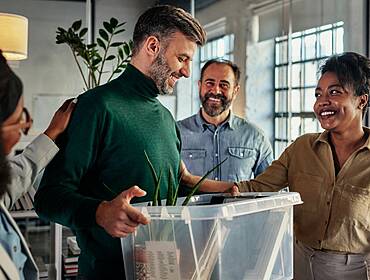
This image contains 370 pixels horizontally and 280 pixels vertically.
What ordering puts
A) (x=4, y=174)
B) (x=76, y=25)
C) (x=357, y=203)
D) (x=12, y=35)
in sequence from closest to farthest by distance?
1. (x=4, y=174)
2. (x=357, y=203)
3. (x=12, y=35)
4. (x=76, y=25)

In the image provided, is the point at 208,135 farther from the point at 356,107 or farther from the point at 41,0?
the point at 41,0

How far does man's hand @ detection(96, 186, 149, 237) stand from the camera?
129cm

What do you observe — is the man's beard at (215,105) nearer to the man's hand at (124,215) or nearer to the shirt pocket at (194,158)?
the shirt pocket at (194,158)

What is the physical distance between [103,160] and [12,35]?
1.86m

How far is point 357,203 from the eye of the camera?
196cm

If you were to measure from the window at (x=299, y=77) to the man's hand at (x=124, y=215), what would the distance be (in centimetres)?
270

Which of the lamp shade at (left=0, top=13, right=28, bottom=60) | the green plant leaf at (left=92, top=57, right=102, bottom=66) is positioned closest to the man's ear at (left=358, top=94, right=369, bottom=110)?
the lamp shade at (left=0, top=13, right=28, bottom=60)

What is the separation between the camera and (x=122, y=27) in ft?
14.9

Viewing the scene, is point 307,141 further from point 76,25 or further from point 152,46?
point 76,25

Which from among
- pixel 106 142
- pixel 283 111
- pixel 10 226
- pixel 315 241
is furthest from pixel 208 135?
pixel 10 226

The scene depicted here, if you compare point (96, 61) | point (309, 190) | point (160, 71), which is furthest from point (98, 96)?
point (96, 61)

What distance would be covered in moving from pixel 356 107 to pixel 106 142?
1.02m

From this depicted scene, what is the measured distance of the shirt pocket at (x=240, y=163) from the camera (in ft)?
10.5

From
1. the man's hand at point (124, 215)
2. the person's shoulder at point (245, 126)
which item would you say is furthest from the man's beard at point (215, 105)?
the man's hand at point (124, 215)
